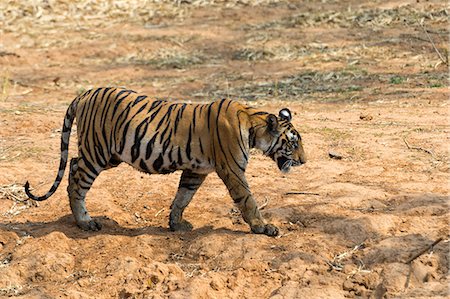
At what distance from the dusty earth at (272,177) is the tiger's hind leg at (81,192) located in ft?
0.49

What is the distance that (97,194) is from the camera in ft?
23.7

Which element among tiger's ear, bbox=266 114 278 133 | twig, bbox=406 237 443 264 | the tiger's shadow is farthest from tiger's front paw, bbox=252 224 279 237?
twig, bbox=406 237 443 264

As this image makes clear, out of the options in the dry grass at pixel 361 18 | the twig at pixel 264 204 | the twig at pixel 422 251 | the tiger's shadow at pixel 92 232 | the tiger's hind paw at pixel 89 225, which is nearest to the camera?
the twig at pixel 422 251

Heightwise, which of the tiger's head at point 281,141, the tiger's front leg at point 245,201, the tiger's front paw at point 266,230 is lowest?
the tiger's front paw at point 266,230

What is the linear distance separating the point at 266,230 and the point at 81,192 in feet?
5.40

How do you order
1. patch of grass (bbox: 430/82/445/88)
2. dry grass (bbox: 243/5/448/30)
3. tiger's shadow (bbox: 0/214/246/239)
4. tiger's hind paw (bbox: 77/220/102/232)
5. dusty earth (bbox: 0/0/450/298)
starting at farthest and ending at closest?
dry grass (bbox: 243/5/448/30) < patch of grass (bbox: 430/82/445/88) < tiger's hind paw (bbox: 77/220/102/232) < tiger's shadow (bbox: 0/214/246/239) < dusty earth (bbox: 0/0/450/298)

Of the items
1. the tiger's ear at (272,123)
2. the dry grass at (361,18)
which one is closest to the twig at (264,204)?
the tiger's ear at (272,123)

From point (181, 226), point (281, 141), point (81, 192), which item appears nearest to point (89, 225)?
point (81, 192)

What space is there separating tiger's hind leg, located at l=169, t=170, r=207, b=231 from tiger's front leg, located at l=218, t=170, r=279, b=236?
1.58 ft

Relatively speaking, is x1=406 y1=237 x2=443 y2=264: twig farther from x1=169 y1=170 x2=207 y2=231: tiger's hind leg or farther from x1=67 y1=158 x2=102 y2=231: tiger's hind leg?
x1=67 y1=158 x2=102 y2=231: tiger's hind leg

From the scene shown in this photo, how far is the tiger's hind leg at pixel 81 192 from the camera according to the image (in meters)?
6.31

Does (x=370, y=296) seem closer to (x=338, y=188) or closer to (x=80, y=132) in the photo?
(x=338, y=188)

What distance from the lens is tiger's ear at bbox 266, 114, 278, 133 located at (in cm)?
593

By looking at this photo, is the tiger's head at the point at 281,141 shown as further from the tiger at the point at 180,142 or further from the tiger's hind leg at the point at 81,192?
the tiger's hind leg at the point at 81,192
